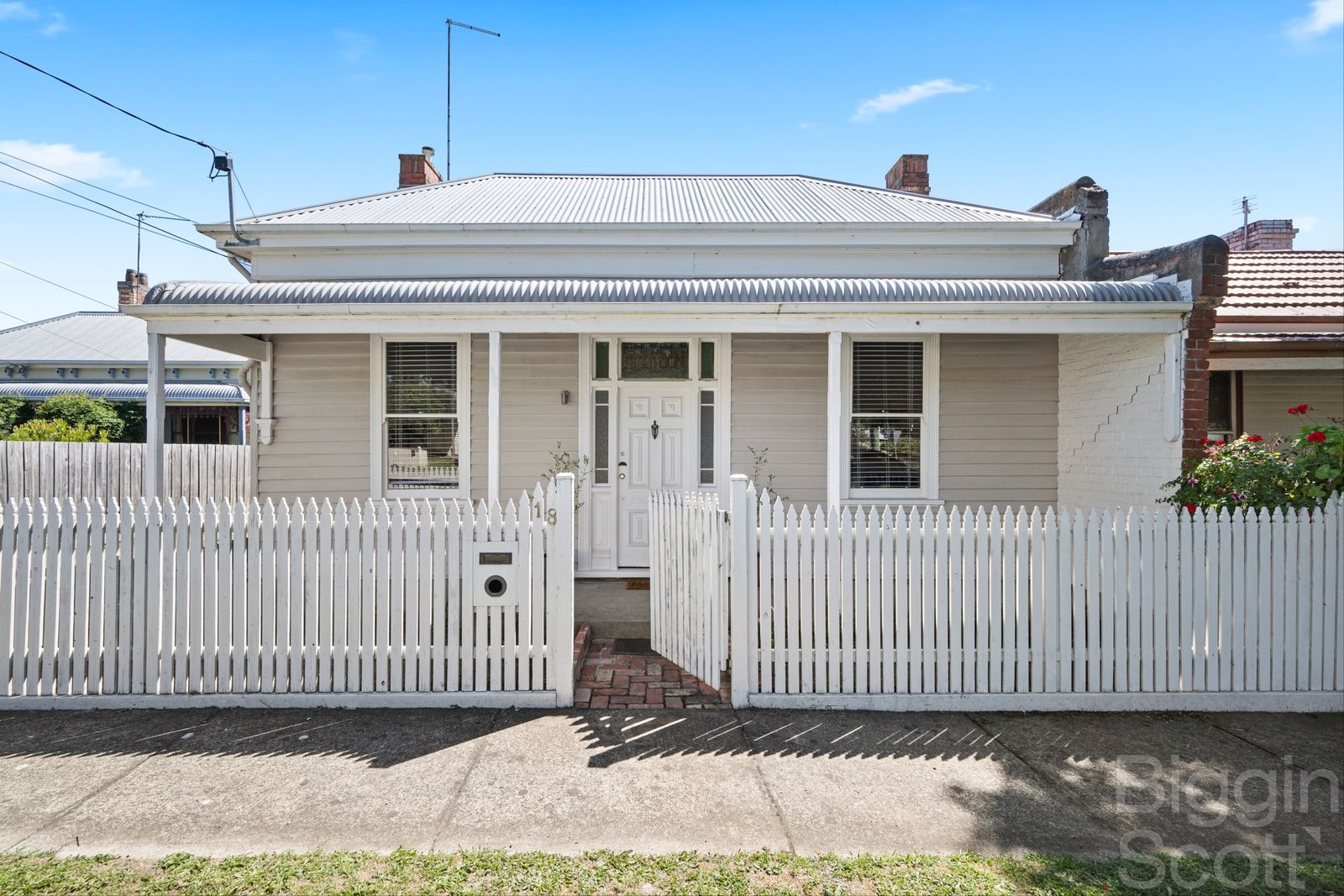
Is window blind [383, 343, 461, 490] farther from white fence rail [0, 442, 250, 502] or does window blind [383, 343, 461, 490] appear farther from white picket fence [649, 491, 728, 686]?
white fence rail [0, 442, 250, 502]

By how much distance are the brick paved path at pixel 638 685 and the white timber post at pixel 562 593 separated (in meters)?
0.19

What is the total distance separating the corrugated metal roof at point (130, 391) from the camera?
63.2ft

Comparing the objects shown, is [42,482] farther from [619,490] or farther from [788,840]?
[788,840]

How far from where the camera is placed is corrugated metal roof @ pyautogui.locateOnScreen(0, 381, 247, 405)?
19.3 m

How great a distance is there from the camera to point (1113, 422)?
23.5 feet

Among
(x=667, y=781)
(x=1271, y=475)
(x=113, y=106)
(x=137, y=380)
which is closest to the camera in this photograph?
(x=667, y=781)

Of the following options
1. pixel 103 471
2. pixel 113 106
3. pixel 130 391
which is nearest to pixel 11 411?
pixel 130 391

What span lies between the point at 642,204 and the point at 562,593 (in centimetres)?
680

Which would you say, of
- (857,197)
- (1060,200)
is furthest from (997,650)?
(857,197)

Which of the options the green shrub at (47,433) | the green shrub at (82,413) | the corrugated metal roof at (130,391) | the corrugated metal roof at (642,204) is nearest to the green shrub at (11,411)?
the green shrub at (82,413)

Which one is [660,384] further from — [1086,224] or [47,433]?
[47,433]

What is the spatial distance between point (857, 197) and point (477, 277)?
5.64 metres

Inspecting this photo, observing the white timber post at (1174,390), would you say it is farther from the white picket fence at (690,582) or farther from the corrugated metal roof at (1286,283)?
the white picket fence at (690,582)

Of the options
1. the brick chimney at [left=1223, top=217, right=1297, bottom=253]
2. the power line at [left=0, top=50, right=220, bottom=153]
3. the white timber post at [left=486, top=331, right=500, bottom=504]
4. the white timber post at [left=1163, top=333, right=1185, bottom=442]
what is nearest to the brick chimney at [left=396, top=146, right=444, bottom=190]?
the power line at [left=0, top=50, right=220, bottom=153]
